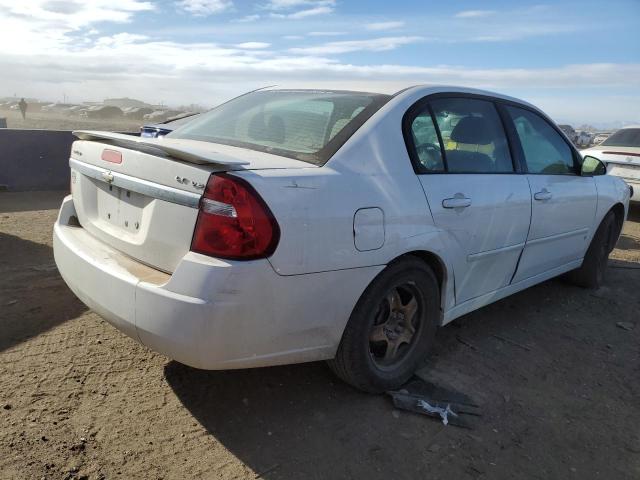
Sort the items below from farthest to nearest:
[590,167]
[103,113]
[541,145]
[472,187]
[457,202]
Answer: [103,113], [590,167], [541,145], [472,187], [457,202]

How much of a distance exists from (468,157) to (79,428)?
260 centimetres

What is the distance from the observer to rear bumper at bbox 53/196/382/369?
2.15 m

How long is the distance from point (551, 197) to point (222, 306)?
2.77m

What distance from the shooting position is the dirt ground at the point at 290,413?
7.65 ft

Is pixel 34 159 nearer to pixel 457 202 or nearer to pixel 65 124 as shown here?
pixel 457 202

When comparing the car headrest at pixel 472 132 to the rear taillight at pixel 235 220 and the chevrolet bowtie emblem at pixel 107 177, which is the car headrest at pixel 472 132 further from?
the chevrolet bowtie emblem at pixel 107 177

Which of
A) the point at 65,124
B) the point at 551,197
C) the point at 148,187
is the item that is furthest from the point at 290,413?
the point at 65,124

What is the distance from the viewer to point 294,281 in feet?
7.51

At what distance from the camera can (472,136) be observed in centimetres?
340

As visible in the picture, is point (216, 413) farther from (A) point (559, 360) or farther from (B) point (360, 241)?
Result: (A) point (559, 360)

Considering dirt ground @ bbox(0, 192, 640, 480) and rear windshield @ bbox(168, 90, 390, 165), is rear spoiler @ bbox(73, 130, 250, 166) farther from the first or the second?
dirt ground @ bbox(0, 192, 640, 480)

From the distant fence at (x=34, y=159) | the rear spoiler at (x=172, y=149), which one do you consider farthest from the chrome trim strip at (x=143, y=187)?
the distant fence at (x=34, y=159)

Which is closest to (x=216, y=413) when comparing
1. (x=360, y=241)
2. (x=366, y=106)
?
(x=360, y=241)

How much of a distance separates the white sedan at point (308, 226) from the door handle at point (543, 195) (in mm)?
16
